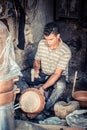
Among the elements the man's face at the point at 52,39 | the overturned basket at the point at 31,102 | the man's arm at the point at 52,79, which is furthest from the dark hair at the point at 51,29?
the overturned basket at the point at 31,102

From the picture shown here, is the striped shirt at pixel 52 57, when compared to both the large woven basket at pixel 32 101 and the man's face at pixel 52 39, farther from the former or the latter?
the large woven basket at pixel 32 101

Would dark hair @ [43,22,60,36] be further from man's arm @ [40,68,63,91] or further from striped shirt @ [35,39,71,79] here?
man's arm @ [40,68,63,91]

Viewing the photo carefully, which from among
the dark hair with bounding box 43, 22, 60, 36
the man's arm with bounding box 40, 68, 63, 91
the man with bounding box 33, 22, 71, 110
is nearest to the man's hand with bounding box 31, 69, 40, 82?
the man with bounding box 33, 22, 71, 110

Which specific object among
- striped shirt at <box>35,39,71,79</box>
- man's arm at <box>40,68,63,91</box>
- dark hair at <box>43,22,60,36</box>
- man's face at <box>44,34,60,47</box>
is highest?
dark hair at <box>43,22,60,36</box>

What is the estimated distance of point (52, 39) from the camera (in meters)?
4.06

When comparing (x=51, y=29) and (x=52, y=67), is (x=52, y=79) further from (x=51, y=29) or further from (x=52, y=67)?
(x=51, y=29)

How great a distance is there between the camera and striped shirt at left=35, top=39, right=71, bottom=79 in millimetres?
4113

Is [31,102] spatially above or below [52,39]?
below

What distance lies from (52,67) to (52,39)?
30cm

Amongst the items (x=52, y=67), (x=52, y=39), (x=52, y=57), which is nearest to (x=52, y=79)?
(x=52, y=67)

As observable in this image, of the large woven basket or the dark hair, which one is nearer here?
the dark hair

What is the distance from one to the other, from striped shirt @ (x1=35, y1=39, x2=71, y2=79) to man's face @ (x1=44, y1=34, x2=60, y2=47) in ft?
0.15

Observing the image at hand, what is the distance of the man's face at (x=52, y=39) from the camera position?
405 centimetres

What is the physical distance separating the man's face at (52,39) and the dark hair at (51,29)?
0.11 ft
